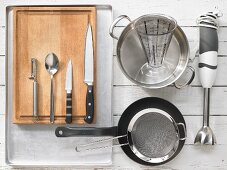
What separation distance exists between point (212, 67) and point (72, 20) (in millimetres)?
354

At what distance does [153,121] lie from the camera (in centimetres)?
86

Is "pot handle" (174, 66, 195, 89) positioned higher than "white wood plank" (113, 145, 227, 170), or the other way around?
"pot handle" (174, 66, 195, 89)

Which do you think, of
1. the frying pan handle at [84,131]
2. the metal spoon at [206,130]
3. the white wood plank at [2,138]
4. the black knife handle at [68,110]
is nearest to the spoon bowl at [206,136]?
the metal spoon at [206,130]

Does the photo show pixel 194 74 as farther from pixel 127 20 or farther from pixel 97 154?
pixel 97 154

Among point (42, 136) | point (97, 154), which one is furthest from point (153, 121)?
point (42, 136)

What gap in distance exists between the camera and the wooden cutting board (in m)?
0.86

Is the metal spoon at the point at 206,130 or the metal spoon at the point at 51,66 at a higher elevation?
the metal spoon at the point at 51,66

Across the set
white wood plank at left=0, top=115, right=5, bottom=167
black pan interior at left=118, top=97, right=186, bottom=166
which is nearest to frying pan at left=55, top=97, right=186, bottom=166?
black pan interior at left=118, top=97, right=186, bottom=166

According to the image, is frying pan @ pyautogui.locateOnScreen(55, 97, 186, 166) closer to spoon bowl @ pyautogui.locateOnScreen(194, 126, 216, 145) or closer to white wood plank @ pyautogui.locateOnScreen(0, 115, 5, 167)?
spoon bowl @ pyautogui.locateOnScreen(194, 126, 216, 145)

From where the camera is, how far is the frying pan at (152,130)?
2.80 feet

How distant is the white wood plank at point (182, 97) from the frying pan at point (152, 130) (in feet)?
0.07

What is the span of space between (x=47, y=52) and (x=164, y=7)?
311 millimetres

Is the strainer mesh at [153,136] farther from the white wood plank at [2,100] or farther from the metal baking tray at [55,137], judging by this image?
the white wood plank at [2,100]

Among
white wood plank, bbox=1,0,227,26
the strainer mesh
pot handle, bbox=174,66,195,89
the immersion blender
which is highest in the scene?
white wood plank, bbox=1,0,227,26
